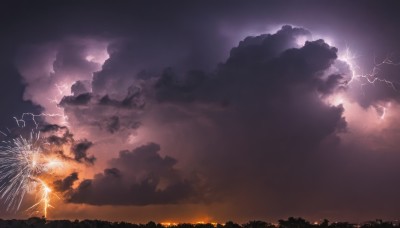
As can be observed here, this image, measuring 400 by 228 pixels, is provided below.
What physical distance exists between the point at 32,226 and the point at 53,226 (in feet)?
45.7

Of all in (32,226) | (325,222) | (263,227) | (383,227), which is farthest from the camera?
(32,226)

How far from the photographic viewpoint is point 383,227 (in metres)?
28.5

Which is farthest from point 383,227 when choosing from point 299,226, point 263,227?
point 263,227

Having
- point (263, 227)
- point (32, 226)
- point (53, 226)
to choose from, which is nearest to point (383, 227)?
point (263, 227)

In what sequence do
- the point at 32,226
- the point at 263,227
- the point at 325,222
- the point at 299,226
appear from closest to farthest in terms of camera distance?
1. the point at 325,222
2. the point at 299,226
3. the point at 263,227
4. the point at 32,226

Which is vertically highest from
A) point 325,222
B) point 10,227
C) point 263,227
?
point 325,222

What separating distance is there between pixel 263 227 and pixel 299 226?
19249 mm

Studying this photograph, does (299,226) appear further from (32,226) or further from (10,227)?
(10,227)

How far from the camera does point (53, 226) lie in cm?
7069

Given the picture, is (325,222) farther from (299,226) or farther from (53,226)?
(53,226)

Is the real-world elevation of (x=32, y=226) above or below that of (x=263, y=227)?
below

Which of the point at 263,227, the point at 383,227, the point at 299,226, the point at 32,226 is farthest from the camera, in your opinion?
the point at 32,226

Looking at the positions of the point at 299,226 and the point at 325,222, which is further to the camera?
the point at 299,226

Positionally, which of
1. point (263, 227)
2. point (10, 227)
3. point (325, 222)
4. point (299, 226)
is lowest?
point (10, 227)
